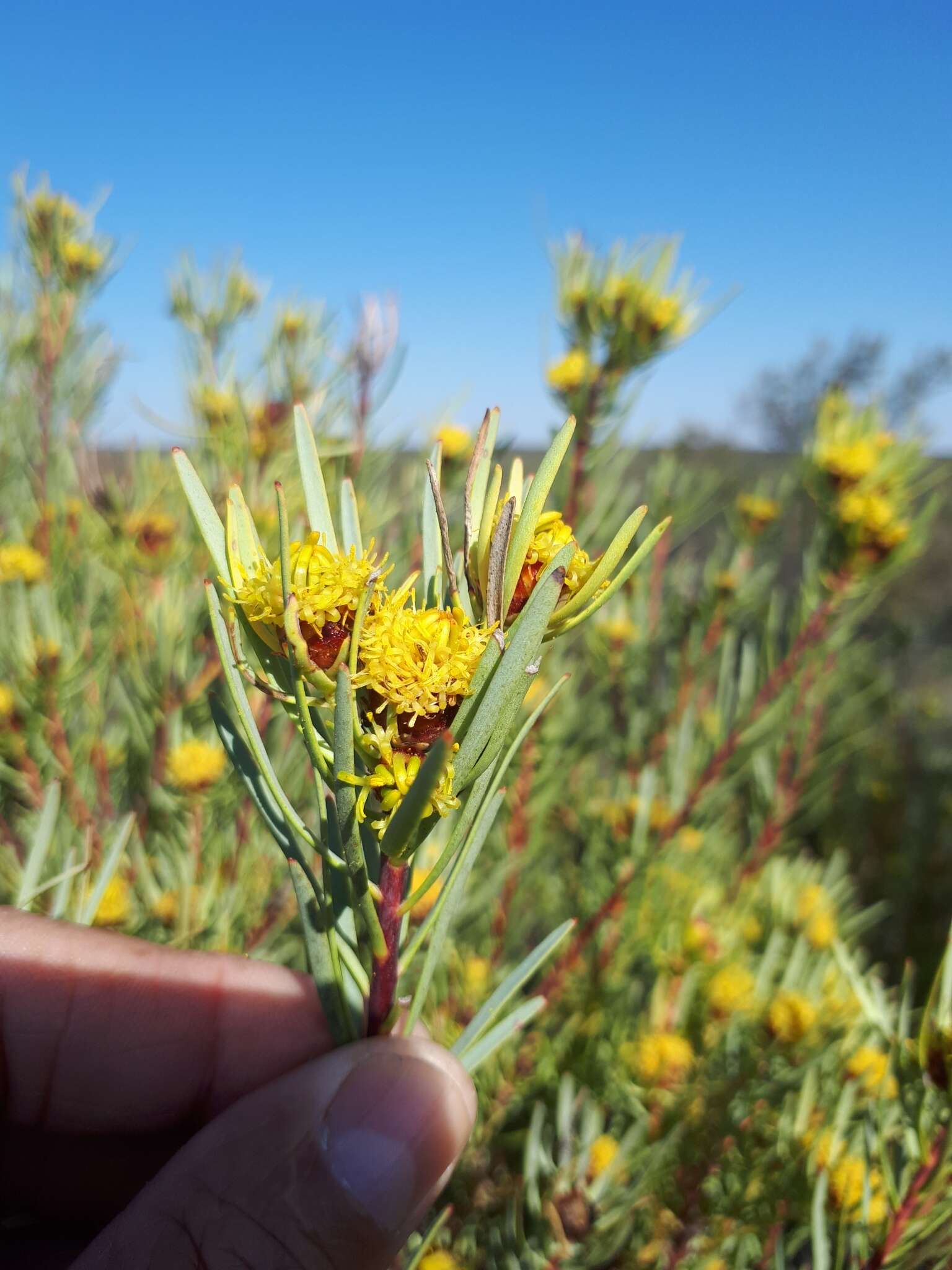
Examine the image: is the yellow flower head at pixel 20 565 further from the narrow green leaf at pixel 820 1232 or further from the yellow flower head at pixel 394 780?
the narrow green leaf at pixel 820 1232

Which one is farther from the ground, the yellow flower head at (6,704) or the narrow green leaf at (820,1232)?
the yellow flower head at (6,704)

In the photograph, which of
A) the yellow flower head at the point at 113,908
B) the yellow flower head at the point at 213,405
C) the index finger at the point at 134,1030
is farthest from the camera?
the yellow flower head at the point at 213,405

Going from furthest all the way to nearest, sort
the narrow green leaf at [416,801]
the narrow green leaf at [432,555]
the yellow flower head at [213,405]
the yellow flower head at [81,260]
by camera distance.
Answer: the yellow flower head at [81,260] → the yellow flower head at [213,405] → the narrow green leaf at [432,555] → the narrow green leaf at [416,801]

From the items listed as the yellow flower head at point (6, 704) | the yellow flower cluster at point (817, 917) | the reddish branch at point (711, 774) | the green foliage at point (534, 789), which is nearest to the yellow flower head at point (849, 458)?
the green foliage at point (534, 789)

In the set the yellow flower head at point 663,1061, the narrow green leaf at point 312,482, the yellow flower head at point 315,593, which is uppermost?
the narrow green leaf at point 312,482

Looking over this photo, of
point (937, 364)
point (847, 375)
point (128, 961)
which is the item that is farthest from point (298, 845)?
point (937, 364)

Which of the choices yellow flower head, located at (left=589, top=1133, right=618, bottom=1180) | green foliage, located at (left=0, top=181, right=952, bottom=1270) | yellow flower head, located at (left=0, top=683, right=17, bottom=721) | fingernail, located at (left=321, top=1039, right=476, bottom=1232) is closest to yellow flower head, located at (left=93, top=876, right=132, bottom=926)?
green foliage, located at (left=0, top=181, right=952, bottom=1270)

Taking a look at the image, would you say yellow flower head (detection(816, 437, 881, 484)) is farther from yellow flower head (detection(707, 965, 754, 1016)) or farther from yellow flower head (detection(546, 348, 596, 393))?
yellow flower head (detection(707, 965, 754, 1016))
